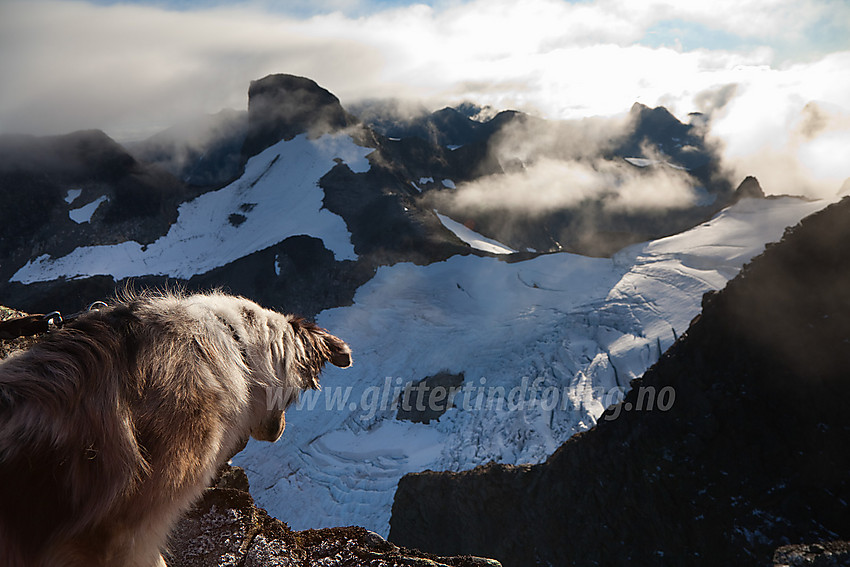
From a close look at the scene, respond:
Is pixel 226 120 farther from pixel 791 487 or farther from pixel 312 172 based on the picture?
pixel 791 487

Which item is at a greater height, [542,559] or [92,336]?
[92,336]

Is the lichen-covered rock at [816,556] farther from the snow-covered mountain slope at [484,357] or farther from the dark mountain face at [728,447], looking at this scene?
the snow-covered mountain slope at [484,357]

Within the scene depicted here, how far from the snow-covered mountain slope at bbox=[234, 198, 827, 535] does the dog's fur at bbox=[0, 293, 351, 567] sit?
12.8 meters

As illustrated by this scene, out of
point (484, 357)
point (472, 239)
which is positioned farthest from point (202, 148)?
point (484, 357)

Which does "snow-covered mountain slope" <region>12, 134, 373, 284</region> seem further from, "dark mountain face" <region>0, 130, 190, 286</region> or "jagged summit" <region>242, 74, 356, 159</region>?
"jagged summit" <region>242, 74, 356, 159</region>

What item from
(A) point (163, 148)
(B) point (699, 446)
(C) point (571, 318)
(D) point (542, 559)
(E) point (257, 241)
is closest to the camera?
(B) point (699, 446)

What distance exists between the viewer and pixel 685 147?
3654 inches

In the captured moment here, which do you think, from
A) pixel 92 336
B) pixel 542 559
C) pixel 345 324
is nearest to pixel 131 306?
pixel 92 336

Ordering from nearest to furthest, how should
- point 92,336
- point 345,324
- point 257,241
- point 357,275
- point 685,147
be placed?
point 92,336, point 345,324, point 357,275, point 257,241, point 685,147

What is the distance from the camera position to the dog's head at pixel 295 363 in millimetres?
2004

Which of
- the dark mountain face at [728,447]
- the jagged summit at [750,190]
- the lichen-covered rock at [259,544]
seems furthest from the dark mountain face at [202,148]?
the lichen-covered rock at [259,544]

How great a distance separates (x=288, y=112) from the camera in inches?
1660

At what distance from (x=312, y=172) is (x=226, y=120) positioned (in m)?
22.8

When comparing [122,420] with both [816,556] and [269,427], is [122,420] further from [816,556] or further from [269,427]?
[816,556]
